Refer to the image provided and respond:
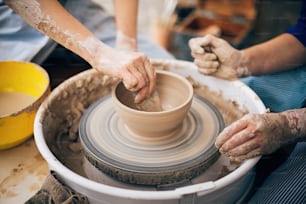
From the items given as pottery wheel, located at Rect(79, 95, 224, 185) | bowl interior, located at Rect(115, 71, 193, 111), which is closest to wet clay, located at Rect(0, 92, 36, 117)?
pottery wheel, located at Rect(79, 95, 224, 185)

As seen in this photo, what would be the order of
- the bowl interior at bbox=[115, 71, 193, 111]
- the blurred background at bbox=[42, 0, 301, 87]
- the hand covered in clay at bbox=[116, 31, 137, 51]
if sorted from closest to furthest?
the bowl interior at bbox=[115, 71, 193, 111] → the hand covered in clay at bbox=[116, 31, 137, 51] → the blurred background at bbox=[42, 0, 301, 87]

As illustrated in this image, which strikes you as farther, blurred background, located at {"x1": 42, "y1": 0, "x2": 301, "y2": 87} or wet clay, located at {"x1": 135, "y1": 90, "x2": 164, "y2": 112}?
blurred background, located at {"x1": 42, "y1": 0, "x2": 301, "y2": 87}

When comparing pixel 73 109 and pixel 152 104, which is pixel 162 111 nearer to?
pixel 152 104

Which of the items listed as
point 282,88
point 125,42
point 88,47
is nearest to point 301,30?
point 282,88

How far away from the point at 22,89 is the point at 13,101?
73 mm

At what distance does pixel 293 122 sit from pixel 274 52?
45 cm

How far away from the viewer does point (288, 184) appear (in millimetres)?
1109

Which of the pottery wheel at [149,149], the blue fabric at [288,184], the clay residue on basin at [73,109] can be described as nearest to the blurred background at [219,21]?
the clay residue on basin at [73,109]

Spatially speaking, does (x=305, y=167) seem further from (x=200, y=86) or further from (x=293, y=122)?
(x=200, y=86)

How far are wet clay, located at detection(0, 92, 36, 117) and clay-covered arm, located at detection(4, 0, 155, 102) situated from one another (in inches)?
11.8

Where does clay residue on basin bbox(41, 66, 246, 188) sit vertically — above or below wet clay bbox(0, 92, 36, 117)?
below

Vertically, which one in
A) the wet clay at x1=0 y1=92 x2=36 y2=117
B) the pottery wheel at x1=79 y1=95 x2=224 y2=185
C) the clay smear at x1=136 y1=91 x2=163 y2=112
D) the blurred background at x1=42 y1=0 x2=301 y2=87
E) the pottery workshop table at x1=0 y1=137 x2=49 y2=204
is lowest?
the blurred background at x1=42 y1=0 x2=301 y2=87

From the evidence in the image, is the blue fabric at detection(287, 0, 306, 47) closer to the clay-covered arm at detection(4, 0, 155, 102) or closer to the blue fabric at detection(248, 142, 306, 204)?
the blue fabric at detection(248, 142, 306, 204)

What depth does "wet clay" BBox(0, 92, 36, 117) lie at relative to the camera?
4.45 ft
